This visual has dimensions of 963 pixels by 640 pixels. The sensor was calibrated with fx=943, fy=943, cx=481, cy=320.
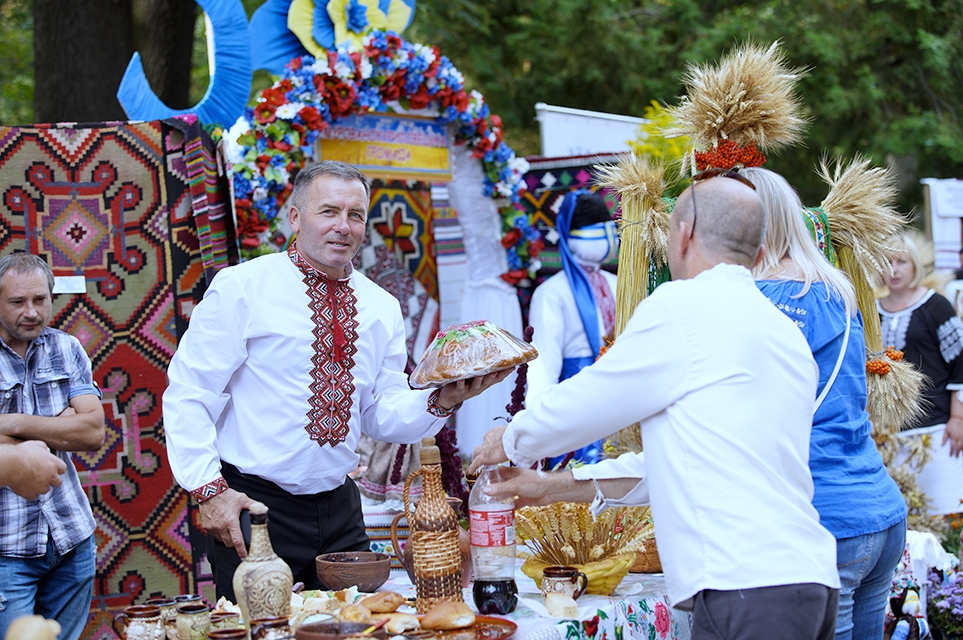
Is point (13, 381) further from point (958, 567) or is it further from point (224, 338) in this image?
point (958, 567)

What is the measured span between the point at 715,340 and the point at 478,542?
0.85m

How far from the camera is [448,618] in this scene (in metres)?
2.20

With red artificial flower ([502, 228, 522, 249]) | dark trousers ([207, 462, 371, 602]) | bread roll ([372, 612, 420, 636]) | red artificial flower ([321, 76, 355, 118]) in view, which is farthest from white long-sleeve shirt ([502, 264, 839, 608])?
red artificial flower ([502, 228, 522, 249])

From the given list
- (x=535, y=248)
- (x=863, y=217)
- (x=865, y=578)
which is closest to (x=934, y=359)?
(x=535, y=248)

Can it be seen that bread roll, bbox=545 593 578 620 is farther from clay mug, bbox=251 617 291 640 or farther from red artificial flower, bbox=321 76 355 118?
red artificial flower, bbox=321 76 355 118

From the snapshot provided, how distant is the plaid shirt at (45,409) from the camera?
10.8 ft

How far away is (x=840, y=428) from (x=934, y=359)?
3635 mm

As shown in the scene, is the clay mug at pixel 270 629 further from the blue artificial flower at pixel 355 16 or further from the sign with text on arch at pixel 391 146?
the blue artificial flower at pixel 355 16

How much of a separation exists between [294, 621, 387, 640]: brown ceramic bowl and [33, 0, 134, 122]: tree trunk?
5.19 metres

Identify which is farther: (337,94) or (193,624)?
(337,94)

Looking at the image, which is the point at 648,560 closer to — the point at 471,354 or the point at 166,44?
the point at 471,354

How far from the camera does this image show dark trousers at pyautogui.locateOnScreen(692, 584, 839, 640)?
6.39 feet

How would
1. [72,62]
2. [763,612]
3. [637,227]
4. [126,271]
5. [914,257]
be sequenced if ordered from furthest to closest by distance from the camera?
[72,62]
[914,257]
[126,271]
[637,227]
[763,612]

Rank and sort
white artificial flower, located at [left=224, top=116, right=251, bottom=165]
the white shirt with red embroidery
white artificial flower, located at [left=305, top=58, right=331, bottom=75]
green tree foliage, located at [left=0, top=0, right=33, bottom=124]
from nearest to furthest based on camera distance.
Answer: the white shirt with red embroidery, white artificial flower, located at [left=224, top=116, right=251, bottom=165], white artificial flower, located at [left=305, top=58, right=331, bottom=75], green tree foliage, located at [left=0, top=0, right=33, bottom=124]
